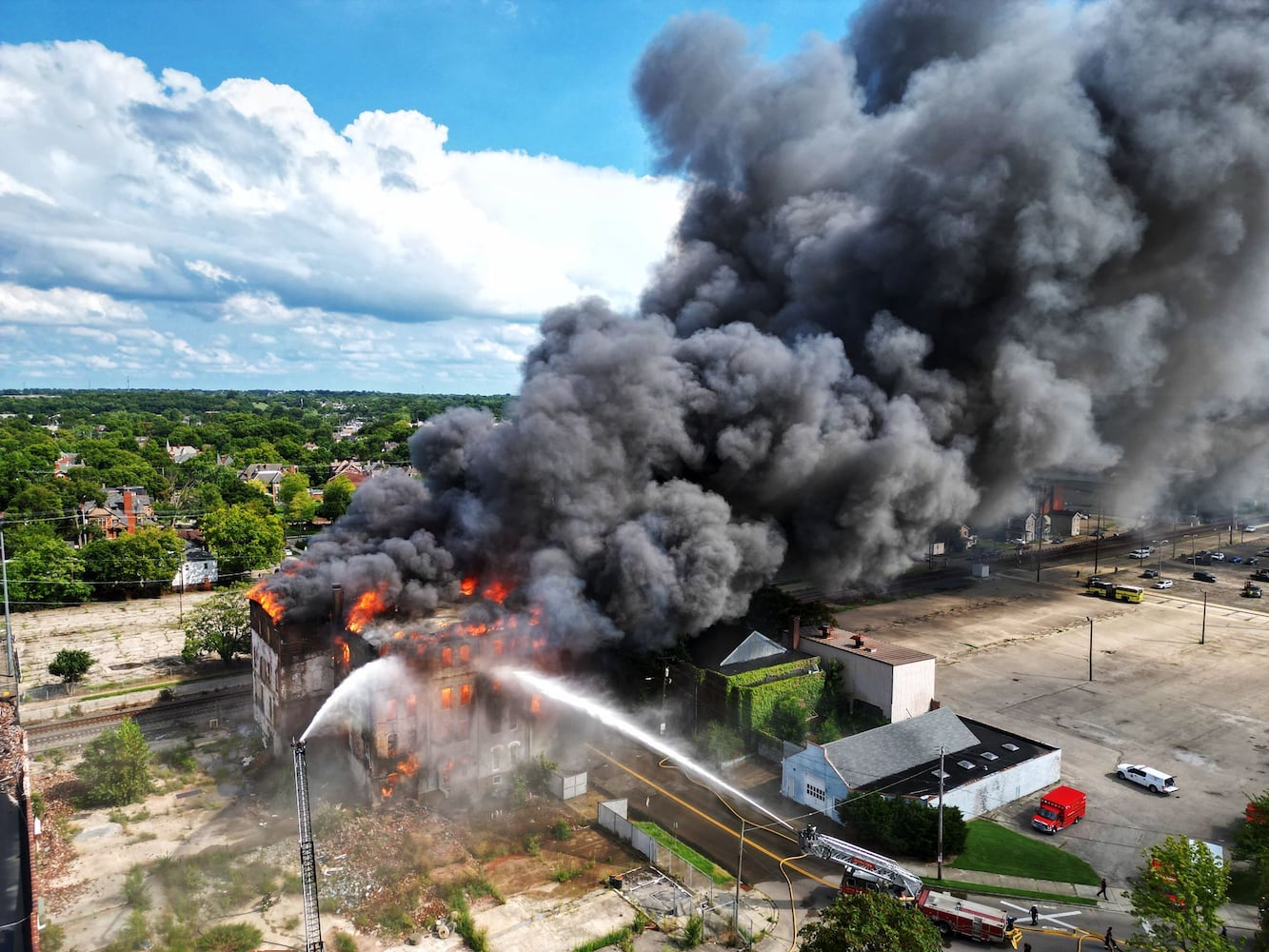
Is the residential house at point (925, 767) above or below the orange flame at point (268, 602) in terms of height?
below

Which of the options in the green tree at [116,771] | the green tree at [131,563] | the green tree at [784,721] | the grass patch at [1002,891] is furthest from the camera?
the green tree at [131,563]

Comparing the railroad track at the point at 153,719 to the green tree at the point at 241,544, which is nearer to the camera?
the railroad track at the point at 153,719

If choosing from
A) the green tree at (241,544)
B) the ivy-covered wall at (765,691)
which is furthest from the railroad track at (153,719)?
the green tree at (241,544)

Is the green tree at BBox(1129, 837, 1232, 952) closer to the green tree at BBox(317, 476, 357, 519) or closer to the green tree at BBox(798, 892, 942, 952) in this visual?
the green tree at BBox(798, 892, 942, 952)

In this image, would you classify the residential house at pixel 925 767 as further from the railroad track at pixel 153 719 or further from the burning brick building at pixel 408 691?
the railroad track at pixel 153 719

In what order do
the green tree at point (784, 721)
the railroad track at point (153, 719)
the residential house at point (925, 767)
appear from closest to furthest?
the residential house at point (925, 767) < the green tree at point (784, 721) < the railroad track at point (153, 719)
